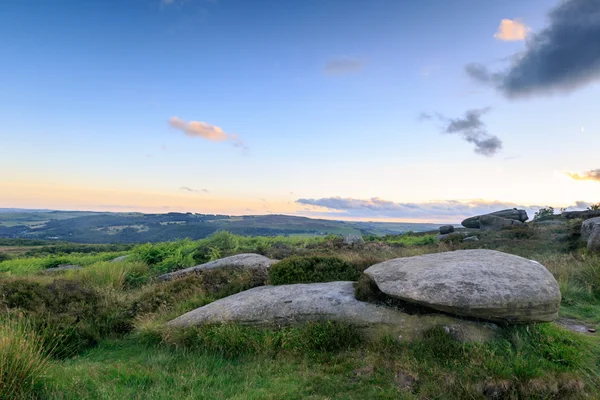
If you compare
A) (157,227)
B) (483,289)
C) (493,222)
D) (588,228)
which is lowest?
(157,227)

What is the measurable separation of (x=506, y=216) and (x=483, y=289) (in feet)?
145

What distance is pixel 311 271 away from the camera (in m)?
11.5

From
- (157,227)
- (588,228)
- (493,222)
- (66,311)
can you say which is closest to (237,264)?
(66,311)

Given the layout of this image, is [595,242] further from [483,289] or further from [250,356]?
[250,356]

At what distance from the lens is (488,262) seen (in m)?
8.40

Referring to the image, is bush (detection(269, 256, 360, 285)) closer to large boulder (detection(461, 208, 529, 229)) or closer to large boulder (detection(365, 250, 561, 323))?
large boulder (detection(365, 250, 561, 323))

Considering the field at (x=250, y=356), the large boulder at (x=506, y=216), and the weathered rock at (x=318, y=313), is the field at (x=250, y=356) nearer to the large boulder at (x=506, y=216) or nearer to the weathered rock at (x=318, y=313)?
the weathered rock at (x=318, y=313)

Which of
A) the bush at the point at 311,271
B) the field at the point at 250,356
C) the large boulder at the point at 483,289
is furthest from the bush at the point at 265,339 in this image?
the bush at the point at 311,271

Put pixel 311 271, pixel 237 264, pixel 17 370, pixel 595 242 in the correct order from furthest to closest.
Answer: pixel 595 242
pixel 237 264
pixel 311 271
pixel 17 370

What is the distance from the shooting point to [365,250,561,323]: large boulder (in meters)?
7.09

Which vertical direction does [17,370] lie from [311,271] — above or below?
below

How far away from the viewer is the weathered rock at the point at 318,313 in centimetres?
751

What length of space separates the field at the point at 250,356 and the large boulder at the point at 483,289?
544mm

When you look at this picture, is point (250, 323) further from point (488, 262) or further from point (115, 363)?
point (488, 262)
